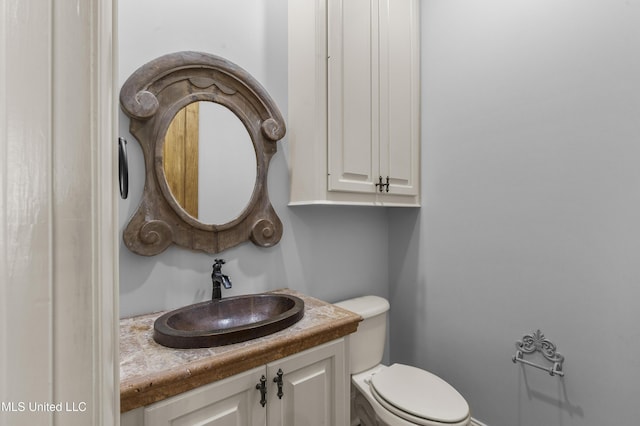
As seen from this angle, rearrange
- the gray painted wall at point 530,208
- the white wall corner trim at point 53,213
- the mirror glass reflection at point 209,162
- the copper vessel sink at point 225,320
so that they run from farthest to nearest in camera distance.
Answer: the mirror glass reflection at point 209,162 → the gray painted wall at point 530,208 → the copper vessel sink at point 225,320 → the white wall corner trim at point 53,213

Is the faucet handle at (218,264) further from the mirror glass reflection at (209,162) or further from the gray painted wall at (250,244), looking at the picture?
the mirror glass reflection at (209,162)

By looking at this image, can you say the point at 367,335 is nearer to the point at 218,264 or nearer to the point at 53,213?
the point at 218,264

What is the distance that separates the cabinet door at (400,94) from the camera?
153 centimetres

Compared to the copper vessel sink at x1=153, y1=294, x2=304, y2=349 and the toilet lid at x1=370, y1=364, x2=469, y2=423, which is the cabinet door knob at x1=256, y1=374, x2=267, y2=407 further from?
Answer: the toilet lid at x1=370, y1=364, x2=469, y2=423

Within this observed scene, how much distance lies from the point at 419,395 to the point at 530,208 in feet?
3.15

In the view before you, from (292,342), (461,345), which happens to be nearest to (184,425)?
(292,342)

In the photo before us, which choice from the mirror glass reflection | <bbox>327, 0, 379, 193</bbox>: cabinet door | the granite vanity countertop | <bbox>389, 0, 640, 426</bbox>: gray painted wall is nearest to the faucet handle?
the mirror glass reflection

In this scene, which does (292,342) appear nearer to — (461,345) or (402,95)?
(461,345)

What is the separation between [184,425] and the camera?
2.52ft

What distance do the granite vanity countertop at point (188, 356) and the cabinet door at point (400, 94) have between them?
2.86 feet

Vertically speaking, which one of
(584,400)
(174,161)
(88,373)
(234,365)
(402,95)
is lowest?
(584,400)

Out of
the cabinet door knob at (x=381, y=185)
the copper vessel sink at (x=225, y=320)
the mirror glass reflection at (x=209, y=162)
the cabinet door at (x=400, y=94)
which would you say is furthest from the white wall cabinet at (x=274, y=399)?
the cabinet door at (x=400, y=94)

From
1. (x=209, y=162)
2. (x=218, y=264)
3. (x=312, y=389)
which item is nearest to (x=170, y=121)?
(x=209, y=162)

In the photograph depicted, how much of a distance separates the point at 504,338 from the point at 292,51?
1730mm
